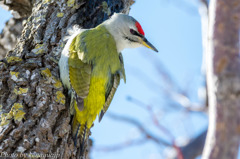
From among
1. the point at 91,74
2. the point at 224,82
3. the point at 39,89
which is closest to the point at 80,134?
the point at 39,89

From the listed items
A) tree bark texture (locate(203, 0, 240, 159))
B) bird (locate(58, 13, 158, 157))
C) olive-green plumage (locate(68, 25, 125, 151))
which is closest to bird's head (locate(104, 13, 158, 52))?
bird (locate(58, 13, 158, 157))

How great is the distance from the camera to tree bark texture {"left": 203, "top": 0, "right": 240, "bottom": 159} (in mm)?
1485

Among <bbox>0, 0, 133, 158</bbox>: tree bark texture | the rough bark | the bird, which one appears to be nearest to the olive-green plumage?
the bird

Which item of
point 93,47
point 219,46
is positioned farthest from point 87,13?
point 219,46

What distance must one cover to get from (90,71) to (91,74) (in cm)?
3

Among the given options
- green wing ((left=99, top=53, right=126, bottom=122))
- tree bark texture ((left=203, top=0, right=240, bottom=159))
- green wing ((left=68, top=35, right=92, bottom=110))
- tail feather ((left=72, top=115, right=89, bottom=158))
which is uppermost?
tree bark texture ((left=203, top=0, right=240, bottom=159))

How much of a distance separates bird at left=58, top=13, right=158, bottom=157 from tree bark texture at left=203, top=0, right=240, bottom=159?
5.88ft

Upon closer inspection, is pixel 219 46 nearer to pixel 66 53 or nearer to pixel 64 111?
pixel 64 111

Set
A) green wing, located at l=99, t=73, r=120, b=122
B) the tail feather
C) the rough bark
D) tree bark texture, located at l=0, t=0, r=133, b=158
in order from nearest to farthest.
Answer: tree bark texture, located at l=0, t=0, r=133, b=158 < the tail feather < green wing, located at l=99, t=73, r=120, b=122 < the rough bark

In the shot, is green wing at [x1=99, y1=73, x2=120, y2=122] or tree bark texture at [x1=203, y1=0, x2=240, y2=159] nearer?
tree bark texture at [x1=203, y1=0, x2=240, y2=159]

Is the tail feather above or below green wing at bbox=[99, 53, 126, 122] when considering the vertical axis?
below

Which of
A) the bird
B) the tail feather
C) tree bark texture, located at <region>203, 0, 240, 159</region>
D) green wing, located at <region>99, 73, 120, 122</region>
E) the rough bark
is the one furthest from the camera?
the rough bark

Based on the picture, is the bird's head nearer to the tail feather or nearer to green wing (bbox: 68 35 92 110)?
green wing (bbox: 68 35 92 110)

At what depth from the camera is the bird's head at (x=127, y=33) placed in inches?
164
